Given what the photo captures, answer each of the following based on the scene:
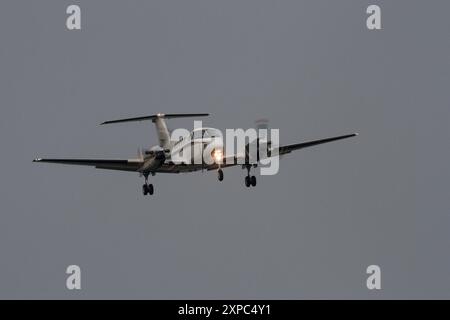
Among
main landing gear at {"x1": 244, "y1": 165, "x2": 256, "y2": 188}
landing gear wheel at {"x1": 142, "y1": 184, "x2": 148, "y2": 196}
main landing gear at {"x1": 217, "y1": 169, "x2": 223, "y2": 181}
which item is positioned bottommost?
landing gear wheel at {"x1": 142, "y1": 184, "x2": 148, "y2": 196}

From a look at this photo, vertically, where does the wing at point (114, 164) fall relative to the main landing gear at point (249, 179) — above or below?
above

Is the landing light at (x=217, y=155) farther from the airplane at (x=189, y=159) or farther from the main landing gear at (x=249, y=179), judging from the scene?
the main landing gear at (x=249, y=179)

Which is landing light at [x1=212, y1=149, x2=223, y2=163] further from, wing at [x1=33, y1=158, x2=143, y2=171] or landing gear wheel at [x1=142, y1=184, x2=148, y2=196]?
landing gear wheel at [x1=142, y1=184, x2=148, y2=196]

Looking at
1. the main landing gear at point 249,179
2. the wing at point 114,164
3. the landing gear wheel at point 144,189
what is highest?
the wing at point 114,164

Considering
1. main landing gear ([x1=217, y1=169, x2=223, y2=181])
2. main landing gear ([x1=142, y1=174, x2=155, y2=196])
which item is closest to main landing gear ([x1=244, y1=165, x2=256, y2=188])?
main landing gear ([x1=217, y1=169, x2=223, y2=181])

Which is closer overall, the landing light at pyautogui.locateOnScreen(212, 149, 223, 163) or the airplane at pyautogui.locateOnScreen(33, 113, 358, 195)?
the landing light at pyautogui.locateOnScreen(212, 149, 223, 163)

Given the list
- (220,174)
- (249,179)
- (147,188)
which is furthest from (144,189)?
(220,174)

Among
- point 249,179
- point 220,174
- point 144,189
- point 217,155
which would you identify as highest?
point 217,155

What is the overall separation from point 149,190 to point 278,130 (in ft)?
34.8

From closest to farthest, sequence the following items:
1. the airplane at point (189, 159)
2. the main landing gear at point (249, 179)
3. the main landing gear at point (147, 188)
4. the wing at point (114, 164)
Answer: the airplane at point (189, 159)
the main landing gear at point (249, 179)
the wing at point (114, 164)
the main landing gear at point (147, 188)

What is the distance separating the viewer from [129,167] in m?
87.8

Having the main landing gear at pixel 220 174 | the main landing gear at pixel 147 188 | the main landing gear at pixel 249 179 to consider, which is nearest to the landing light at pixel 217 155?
the main landing gear at pixel 220 174

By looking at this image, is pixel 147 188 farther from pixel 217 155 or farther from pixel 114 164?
pixel 217 155

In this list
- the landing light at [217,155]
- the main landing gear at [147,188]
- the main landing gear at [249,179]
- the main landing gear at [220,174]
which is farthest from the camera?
the main landing gear at [147,188]
